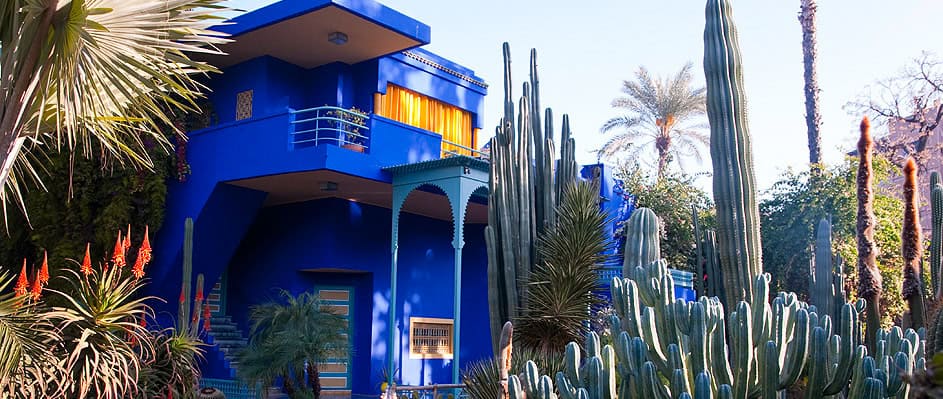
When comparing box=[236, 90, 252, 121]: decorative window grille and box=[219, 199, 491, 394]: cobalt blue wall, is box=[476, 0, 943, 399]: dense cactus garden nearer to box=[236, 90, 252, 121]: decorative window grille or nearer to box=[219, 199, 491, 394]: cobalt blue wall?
box=[219, 199, 491, 394]: cobalt blue wall

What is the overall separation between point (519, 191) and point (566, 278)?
53.6 inches

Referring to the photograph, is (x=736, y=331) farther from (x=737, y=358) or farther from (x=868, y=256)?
(x=868, y=256)

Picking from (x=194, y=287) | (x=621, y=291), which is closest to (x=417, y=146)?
(x=194, y=287)

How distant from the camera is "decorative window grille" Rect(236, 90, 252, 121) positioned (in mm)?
15797

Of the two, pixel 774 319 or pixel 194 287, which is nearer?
pixel 774 319

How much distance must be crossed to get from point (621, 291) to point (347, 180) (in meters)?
7.99

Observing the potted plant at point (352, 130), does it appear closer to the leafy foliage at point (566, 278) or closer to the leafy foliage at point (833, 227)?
the leafy foliage at point (566, 278)

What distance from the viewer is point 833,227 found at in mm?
18000

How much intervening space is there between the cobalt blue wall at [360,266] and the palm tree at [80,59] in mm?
9147

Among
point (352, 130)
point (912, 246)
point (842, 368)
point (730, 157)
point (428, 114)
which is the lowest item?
point (842, 368)

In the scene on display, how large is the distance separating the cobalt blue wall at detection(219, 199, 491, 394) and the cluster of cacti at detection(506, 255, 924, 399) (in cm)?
937

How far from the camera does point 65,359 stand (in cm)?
610

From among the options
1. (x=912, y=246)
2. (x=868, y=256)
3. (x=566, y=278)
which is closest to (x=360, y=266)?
(x=566, y=278)

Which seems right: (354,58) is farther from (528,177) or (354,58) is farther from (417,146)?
(528,177)
